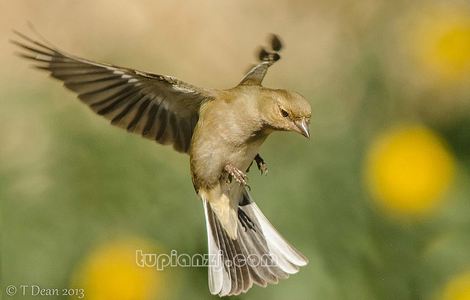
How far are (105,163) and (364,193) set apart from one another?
365 mm

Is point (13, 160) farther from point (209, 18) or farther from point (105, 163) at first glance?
point (209, 18)

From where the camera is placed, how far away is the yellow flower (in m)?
1.21

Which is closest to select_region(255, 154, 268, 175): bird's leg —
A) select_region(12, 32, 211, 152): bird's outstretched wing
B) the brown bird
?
the brown bird

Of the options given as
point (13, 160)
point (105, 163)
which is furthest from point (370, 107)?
point (13, 160)

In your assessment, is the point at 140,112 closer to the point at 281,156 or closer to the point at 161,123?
the point at 161,123

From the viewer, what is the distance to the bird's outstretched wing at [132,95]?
44.6 inches

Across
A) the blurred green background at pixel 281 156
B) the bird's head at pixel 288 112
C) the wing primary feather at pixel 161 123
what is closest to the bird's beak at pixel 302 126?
the bird's head at pixel 288 112

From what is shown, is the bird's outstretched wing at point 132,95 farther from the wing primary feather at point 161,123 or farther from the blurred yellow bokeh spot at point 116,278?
the blurred yellow bokeh spot at point 116,278

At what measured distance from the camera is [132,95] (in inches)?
48.5

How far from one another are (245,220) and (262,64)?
9.3 inches

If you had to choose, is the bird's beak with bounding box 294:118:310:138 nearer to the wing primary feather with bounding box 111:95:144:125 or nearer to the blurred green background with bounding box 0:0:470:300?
the blurred green background with bounding box 0:0:470:300

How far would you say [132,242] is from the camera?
126cm

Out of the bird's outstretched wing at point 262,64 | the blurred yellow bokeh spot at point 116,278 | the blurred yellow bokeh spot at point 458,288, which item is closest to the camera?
the blurred yellow bokeh spot at point 458,288

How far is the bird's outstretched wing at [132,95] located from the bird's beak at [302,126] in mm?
160
